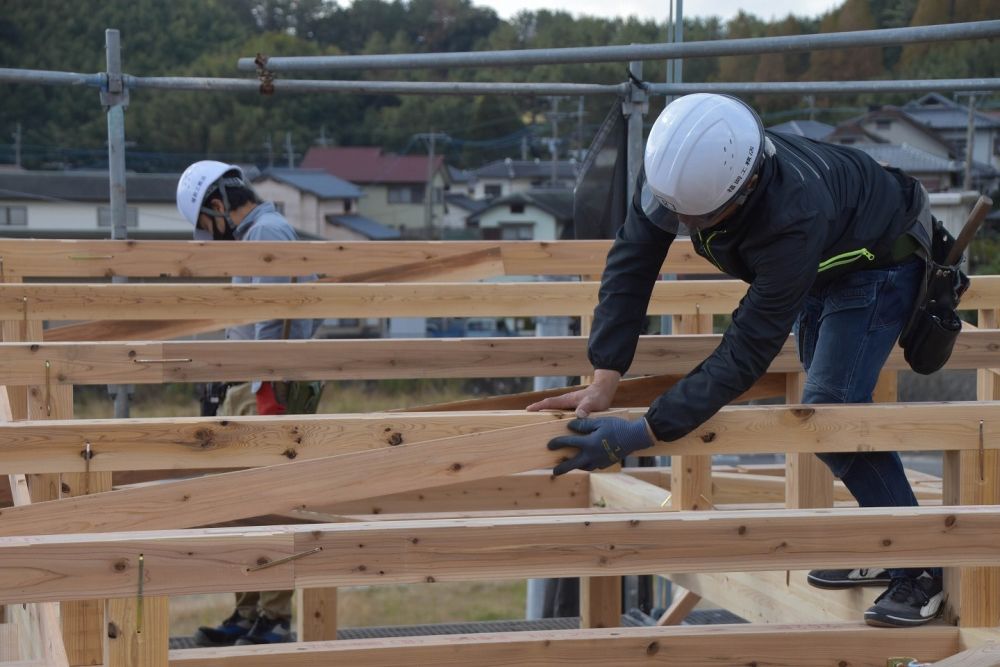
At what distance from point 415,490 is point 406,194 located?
47060mm

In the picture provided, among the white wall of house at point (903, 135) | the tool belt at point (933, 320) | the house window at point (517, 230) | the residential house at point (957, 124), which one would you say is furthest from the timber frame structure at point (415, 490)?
the residential house at point (957, 124)

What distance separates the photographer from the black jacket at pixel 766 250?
3.09 m

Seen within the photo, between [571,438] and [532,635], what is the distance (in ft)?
1.68

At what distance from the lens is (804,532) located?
286 cm

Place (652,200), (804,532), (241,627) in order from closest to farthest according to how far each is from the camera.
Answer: (804,532) → (652,200) → (241,627)

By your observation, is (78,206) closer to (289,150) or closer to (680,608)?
(289,150)

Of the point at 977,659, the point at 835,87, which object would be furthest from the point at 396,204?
the point at 977,659

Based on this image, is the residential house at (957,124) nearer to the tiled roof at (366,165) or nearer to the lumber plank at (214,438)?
the tiled roof at (366,165)

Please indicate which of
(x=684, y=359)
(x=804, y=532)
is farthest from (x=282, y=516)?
(x=804, y=532)

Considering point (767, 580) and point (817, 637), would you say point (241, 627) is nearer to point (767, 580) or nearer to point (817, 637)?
point (767, 580)

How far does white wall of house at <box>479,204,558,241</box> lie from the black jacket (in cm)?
3775

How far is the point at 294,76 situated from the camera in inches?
1843

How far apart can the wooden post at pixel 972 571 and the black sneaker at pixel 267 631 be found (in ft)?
10.0

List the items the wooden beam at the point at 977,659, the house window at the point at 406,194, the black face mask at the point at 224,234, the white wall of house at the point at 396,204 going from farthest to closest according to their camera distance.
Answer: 1. the house window at the point at 406,194
2. the white wall of house at the point at 396,204
3. the black face mask at the point at 224,234
4. the wooden beam at the point at 977,659
